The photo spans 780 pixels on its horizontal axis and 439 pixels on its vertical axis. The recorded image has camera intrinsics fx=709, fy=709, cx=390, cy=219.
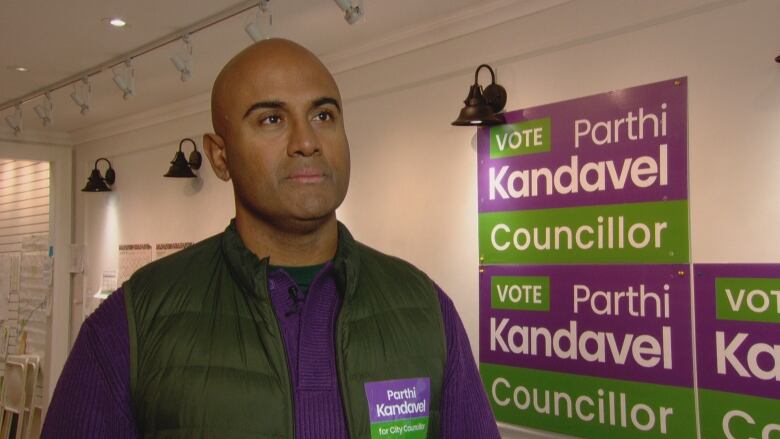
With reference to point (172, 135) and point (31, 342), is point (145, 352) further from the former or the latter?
point (31, 342)

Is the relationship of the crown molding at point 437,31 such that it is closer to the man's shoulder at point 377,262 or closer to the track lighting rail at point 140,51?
the track lighting rail at point 140,51

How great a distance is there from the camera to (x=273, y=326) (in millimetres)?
1115

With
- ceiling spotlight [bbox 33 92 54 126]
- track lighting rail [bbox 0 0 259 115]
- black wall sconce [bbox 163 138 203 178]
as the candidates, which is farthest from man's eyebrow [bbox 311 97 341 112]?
ceiling spotlight [bbox 33 92 54 126]

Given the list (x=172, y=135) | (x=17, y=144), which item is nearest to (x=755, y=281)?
(x=172, y=135)

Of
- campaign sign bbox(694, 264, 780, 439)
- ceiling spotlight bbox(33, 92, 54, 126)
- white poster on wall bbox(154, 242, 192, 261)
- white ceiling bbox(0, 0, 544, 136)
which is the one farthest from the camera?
white poster on wall bbox(154, 242, 192, 261)

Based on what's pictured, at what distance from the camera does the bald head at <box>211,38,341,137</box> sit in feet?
3.78

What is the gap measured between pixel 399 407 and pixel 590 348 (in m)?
2.16

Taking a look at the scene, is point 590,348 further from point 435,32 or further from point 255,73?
point 255,73

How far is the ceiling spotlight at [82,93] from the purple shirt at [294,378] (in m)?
4.22

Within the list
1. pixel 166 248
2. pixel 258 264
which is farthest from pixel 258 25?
pixel 166 248

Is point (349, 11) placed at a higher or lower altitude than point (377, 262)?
higher

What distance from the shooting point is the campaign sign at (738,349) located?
8.36ft

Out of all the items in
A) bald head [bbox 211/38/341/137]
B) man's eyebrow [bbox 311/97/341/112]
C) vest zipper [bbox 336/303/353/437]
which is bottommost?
vest zipper [bbox 336/303/353/437]

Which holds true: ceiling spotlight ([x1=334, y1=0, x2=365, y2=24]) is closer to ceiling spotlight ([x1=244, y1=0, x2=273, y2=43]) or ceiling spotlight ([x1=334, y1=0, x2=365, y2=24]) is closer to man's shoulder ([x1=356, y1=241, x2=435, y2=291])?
ceiling spotlight ([x1=244, y1=0, x2=273, y2=43])
